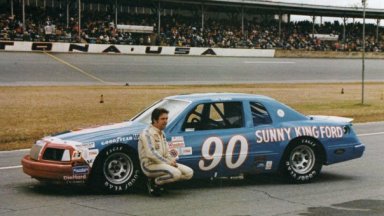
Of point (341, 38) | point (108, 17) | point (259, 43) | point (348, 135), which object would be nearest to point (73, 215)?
point (348, 135)

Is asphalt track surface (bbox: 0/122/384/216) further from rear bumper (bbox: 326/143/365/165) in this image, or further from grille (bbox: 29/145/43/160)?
grille (bbox: 29/145/43/160)

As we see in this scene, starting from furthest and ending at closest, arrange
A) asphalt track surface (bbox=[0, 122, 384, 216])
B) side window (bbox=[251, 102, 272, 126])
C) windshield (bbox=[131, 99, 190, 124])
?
side window (bbox=[251, 102, 272, 126]) < windshield (bbox=[131, 99, 190, 124]) < asphalt track surface (bbox=[0, 122, 384, 216])

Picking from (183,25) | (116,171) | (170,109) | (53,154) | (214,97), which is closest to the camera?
(53,154)

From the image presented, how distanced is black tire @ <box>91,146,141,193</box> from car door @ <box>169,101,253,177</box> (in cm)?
59

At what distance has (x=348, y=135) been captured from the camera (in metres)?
9.41

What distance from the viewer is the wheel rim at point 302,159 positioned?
9.00 meters

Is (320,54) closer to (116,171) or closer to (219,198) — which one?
(219,198)

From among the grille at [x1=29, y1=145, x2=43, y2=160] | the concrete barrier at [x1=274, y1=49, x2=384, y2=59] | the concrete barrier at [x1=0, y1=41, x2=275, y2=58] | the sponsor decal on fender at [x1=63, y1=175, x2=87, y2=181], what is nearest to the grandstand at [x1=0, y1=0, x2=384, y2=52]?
the concrete barrier at [x1=0, y1=41, x2=275, y2=58]

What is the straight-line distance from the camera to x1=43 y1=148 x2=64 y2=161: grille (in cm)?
783

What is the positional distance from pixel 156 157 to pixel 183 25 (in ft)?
166

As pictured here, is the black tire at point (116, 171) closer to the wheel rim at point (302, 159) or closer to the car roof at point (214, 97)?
the car roof at point (214, 97)

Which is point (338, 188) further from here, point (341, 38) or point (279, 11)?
point (341, 38)

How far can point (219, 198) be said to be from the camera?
25.9 feet

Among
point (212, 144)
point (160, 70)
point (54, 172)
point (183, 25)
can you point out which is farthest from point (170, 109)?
point (183, 25)
